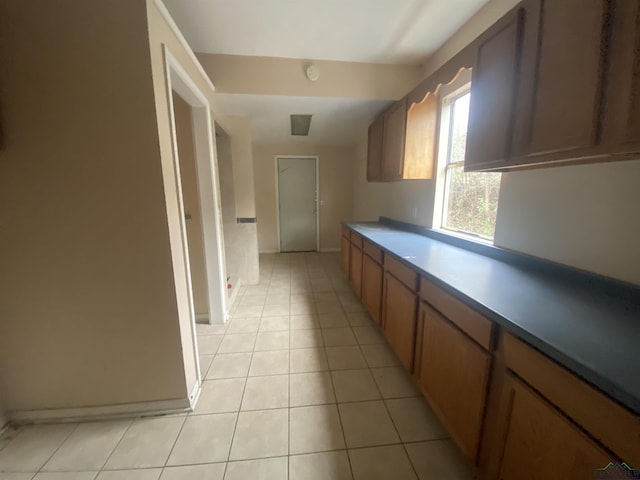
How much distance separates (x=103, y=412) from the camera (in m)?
1.48

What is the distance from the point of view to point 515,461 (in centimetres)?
87

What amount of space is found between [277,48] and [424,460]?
3.18m

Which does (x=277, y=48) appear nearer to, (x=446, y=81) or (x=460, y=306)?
(x=446, y=81)

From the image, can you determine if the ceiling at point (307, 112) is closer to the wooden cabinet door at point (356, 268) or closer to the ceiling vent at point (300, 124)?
the ceiling vent at point (300, 124)

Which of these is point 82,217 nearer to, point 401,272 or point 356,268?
point 401,272

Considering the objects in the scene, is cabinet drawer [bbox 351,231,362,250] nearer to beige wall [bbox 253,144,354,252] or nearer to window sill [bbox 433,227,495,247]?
window sill [bbox 433,227,495,247]

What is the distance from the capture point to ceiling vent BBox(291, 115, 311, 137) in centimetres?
327

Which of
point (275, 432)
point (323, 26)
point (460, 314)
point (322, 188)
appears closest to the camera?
point (460, 314)

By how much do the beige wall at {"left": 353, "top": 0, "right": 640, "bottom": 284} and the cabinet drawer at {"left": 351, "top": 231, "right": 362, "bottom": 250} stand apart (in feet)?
4.41

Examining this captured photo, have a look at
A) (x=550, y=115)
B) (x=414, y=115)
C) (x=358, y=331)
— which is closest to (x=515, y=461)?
(x=550, y=115)

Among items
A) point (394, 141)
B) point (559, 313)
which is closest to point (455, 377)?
point (559, 313)

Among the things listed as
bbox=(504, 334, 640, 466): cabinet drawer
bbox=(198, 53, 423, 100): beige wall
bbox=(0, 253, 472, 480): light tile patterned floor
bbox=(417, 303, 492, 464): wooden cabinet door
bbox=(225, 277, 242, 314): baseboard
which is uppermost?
bbox=(198, 53, 423, 100): beige wall

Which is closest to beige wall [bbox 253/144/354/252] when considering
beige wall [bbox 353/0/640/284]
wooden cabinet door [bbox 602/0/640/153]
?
beige wall [bbox 353/0/640/284]

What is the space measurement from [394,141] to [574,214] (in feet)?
5.51
